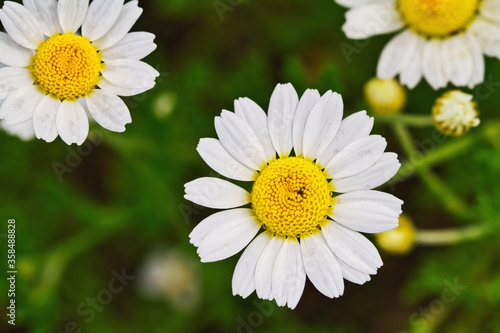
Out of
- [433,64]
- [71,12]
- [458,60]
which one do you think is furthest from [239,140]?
[458,60]

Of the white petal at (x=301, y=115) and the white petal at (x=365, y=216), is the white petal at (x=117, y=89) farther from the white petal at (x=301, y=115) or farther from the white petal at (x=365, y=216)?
the white petal at (x=365, y=216)

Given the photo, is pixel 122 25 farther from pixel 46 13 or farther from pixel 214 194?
pixel 214 194

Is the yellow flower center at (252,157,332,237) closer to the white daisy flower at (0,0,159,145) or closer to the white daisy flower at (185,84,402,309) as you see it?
the white daisy flower at (185,84,402,309)

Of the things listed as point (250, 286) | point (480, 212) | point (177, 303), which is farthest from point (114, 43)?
point (177, 303)

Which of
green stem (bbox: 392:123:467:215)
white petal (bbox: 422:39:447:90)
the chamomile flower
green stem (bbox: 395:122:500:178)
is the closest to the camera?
the chamomile flower

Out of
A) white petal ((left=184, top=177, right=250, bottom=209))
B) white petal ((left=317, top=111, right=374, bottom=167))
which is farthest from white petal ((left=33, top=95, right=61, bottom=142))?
white petal ((left=317, top=111, right=374, bottom=167))

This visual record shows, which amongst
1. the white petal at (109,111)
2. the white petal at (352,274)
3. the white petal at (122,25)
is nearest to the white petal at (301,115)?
the white petal at (352,274)
